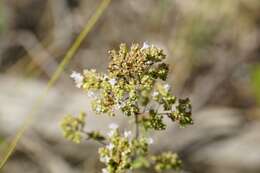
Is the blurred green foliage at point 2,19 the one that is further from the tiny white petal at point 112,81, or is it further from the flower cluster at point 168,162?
the tiny white petal at point 112,81

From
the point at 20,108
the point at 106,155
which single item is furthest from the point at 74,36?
the point at 106,155

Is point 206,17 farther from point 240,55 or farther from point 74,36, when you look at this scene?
point 74,36

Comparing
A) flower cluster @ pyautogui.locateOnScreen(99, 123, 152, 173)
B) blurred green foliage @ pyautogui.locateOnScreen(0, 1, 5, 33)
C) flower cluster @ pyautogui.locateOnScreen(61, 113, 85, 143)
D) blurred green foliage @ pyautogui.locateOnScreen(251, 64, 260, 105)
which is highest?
blurred green foliage @ pyautogui.locateOnScreen(0, 1, 5, 33)

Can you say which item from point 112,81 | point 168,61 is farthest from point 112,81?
point 168,61

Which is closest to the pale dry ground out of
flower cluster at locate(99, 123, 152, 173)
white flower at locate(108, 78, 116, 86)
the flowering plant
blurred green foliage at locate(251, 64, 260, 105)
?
blurred green foliage at locate(251, 64, 260, 105)

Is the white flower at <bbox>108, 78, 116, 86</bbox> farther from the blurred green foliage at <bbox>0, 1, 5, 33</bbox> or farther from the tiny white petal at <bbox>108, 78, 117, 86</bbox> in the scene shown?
the blurred green foliage at <bbox>0, 1, 5, 33</bbox>

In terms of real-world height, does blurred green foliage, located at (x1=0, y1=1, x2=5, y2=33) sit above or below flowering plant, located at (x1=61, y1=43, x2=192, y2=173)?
above

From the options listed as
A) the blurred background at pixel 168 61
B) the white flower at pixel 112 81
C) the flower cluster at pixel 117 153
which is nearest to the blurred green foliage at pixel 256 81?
the blurred background at pixel 168 61
